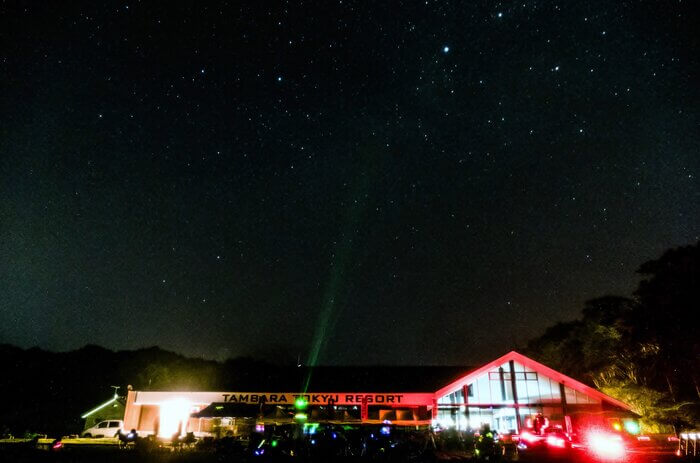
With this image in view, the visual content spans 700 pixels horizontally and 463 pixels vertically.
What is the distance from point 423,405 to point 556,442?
1228 centimetres

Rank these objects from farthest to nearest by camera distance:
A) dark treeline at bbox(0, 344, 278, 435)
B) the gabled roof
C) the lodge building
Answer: dark treeline at bbox(0, 344, 278, 435) → the gabled roof → the lodge building

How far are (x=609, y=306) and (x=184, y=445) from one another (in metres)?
34.5

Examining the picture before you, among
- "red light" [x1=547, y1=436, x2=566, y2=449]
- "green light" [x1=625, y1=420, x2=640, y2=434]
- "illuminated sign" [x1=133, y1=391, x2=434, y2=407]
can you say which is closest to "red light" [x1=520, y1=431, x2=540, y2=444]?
"red light" [x1=547, y1=436, x2=566, y2=449]

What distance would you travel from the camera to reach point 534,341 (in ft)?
202

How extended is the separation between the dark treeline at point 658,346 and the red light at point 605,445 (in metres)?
9.71

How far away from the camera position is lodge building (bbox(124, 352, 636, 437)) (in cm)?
2977

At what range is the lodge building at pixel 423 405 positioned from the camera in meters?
29.8

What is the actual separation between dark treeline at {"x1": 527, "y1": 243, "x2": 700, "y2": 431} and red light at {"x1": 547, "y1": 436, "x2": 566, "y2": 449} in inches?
506

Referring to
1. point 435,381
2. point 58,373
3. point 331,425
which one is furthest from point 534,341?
point 58,373

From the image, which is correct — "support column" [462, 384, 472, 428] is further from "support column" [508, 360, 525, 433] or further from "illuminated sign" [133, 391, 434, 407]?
"support column" [508, 360, 525, 433]

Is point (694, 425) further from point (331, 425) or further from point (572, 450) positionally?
point (331, 425)

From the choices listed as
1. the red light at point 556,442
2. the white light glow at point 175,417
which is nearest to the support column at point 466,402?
the red light at point 556,442

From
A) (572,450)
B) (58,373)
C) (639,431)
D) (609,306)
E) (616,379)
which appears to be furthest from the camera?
(58,373)

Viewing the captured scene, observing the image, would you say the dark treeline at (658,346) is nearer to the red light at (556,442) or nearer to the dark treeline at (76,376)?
the red light at (556,442)
